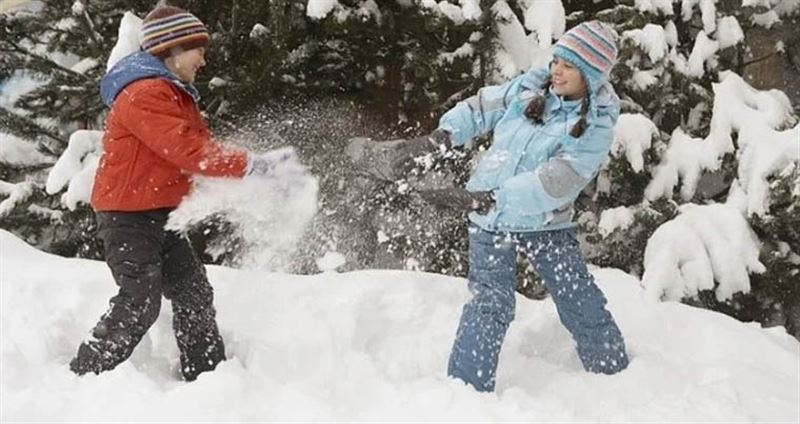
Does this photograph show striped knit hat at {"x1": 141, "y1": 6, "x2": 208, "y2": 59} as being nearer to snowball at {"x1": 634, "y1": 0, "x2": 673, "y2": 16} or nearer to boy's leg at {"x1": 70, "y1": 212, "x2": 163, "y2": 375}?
boy's leg at {"x1": 70, "y1": 212, "x2": 163, "y2": 375}

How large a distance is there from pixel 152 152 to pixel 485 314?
1.49 m

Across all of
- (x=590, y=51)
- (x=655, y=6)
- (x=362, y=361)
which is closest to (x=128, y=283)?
(x=362, y=361)

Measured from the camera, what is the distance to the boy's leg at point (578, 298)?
11.5 feet

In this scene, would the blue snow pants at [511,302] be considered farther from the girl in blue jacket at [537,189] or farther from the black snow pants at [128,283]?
the black snow pants at [128,283]

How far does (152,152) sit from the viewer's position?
3262 mm

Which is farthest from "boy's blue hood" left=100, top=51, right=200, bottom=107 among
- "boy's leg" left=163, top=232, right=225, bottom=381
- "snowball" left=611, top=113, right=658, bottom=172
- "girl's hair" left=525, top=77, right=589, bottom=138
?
"snowball" left=611, top=113, right=658, bottom=172

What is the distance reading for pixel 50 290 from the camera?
392 cm

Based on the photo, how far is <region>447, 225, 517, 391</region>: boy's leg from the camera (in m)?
3.38

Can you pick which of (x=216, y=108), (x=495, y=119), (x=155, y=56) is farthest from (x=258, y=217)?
(x=216, y=108)

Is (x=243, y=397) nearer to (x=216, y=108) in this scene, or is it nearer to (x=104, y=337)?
(x=104, y=337)

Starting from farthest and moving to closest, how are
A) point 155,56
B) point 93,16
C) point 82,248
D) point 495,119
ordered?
point 82,248 < point 93,16 < point 495,119 < point 155,56

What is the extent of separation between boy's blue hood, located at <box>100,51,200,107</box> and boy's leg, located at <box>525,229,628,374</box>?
162 cm

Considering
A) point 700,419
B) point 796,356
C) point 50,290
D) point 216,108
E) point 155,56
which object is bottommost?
point 216,108

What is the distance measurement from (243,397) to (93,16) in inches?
161
